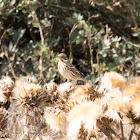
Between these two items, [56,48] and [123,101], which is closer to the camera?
[123,101]

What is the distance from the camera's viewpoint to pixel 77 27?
4508mm

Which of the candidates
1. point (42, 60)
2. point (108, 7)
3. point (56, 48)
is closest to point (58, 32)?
point (56, 48)

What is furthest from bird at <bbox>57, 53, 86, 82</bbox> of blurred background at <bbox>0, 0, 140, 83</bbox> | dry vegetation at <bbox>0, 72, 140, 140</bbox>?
dry vegetation at <bbox>0, 72, 140, 140</bbox>

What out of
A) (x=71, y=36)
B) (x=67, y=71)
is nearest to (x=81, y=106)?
(x=67, y=71)

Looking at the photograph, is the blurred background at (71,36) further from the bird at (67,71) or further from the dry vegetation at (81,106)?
the dry vegetation at (81,106)

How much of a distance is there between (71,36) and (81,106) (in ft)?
9.91

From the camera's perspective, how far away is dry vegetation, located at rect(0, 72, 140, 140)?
1.48 m

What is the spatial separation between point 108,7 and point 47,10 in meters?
0.93

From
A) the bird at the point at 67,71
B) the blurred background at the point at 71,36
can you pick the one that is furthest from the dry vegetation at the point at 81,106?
the blurred background at the point at 71,36

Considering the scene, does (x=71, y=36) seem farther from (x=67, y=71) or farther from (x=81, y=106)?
(x=81, y=106)

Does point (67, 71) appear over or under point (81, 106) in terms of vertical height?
under

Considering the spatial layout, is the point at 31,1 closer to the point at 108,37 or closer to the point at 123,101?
the point at 108,37

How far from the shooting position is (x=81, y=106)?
1.56 m

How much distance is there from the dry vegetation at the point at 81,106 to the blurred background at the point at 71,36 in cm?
202
